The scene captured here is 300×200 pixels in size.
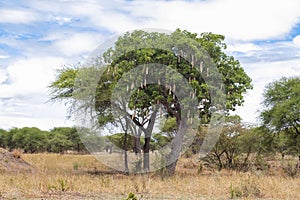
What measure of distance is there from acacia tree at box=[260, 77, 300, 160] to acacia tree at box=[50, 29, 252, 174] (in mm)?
4617

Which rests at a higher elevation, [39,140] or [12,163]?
[39,140]

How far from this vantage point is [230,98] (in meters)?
22.8

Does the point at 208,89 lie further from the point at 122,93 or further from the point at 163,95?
the point at 122,93

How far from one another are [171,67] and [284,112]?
9.42 meters

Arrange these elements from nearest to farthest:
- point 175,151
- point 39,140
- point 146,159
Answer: point 175,151 → point 146,159 → point 39,140

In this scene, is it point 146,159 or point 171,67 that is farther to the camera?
point 146,159

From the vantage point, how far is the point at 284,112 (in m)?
27.4

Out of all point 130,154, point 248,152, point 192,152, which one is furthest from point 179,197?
point 192,152

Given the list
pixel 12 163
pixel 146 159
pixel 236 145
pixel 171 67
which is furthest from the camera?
pixel 236 145

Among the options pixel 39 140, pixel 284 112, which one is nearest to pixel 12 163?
pixel 284 112

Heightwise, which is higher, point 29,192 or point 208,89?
point 208,89

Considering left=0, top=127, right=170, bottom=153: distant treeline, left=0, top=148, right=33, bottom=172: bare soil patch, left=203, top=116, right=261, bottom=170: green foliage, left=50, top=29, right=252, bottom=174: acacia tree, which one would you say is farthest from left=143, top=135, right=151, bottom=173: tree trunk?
left=0, top=127, right=170, bottom=153: distant treeline

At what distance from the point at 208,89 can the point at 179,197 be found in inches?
380

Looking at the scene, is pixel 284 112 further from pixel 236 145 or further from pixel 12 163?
pixel 12 163
